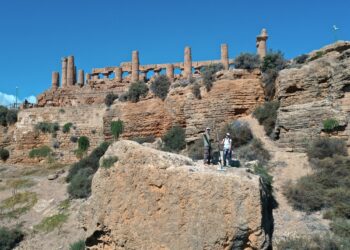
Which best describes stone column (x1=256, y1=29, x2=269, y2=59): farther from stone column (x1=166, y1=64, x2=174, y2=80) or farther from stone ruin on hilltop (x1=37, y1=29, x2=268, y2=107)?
stone column (x1=166, y1=64, x2=174, y2=80)

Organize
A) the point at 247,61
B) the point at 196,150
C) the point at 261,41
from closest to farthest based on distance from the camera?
the point at 196,150
the point at 247,61
the point at 261,41

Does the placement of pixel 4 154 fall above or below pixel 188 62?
below

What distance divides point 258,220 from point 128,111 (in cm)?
1529

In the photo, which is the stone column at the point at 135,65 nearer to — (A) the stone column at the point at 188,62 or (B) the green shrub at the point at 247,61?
(A) the stone column at the point at 188,62

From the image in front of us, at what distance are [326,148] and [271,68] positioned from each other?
681cm

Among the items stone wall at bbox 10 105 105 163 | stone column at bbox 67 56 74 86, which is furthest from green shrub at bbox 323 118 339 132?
stone column at bbox 67 56 74 86

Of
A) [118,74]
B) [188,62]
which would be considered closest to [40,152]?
[118,74]

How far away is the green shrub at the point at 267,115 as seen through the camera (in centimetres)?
1623

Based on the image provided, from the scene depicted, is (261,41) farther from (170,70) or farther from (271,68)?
(271,68)

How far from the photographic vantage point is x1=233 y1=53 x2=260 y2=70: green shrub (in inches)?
760

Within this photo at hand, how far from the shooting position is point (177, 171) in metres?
8.41

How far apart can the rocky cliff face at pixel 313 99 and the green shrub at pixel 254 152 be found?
844mm

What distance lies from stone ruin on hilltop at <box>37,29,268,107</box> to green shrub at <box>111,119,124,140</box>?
715cm

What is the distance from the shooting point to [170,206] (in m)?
8.25
